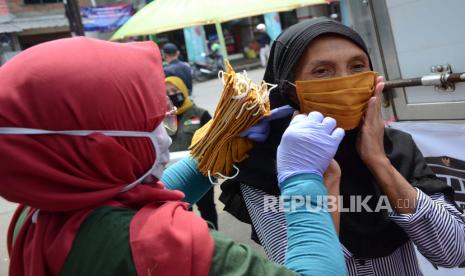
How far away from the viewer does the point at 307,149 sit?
1106 millimetres

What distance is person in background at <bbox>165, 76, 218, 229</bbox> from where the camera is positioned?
319cm

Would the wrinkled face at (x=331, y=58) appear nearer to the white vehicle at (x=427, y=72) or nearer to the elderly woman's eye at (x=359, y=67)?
the elderly woman's eye at (x=359, y=67)

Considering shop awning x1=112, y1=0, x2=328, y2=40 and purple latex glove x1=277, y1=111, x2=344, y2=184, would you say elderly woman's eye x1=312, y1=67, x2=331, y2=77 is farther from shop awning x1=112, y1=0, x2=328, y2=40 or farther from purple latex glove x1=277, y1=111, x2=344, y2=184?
shop awning x1=112, y1=0, x2=328, y2=40

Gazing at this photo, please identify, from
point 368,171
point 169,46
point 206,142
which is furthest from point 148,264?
point 169,46

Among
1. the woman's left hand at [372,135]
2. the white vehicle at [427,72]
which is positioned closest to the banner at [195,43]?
the white vehicle at [427,72]

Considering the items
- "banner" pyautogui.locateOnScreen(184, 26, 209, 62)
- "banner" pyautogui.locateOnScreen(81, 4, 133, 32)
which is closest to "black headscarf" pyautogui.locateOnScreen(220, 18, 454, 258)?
"banner" pyautogui.locateOnScreen(184, 26, 209, 62)

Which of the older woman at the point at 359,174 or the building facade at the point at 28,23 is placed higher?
the building facade at the point at 28,23

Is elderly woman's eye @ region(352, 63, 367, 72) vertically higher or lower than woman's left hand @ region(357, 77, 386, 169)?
higher

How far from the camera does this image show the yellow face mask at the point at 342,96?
1370 millimetres

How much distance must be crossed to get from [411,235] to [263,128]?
558mm

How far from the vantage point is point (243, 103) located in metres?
1.30

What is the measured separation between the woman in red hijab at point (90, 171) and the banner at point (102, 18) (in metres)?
18.0

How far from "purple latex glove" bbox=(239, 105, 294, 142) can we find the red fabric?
51 centimetres

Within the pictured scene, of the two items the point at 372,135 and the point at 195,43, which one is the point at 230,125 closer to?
the point at 372,135
